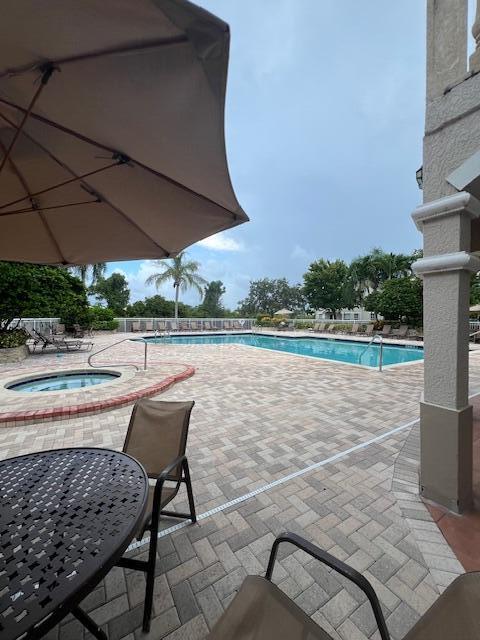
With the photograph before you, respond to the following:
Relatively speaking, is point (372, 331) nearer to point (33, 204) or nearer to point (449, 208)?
point (449, 208)

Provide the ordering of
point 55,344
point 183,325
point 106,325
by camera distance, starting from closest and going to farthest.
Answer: point 55,344 < point 106,325 < point 183,325

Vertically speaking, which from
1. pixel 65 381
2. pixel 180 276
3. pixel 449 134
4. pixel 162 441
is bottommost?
pixel 65 381

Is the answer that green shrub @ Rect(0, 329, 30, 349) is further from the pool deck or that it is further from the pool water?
the pool deck

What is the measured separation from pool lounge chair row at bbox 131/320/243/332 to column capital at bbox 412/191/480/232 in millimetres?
18526

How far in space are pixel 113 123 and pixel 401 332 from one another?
18.7 meters

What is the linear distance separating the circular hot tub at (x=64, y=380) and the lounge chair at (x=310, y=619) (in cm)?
621

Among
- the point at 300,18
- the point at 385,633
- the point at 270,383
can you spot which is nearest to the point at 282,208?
the point at 300,18

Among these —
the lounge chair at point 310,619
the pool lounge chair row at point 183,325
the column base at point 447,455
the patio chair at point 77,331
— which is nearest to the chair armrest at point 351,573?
the lounge chair at point 310,619

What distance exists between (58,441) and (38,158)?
304 centimetres

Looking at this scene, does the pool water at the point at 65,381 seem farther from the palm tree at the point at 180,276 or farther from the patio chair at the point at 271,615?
the palm tree at the point at 180,276

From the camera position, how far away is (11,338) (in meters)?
9.16

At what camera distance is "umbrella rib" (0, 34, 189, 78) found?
4.08ft

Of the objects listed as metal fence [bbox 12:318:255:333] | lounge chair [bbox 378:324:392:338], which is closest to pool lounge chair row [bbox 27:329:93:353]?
metal fence [bbox 12:318:255:333]

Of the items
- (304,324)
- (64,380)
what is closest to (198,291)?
(304,324)
